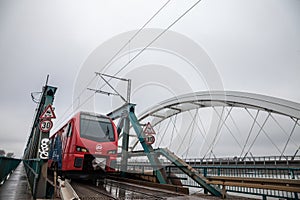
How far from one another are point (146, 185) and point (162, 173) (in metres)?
0.99

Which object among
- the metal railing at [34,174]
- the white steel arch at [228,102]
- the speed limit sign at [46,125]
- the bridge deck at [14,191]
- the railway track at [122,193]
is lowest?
the bridge deck at [14,191]

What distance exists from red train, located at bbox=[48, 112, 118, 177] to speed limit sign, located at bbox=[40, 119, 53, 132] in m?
3.45

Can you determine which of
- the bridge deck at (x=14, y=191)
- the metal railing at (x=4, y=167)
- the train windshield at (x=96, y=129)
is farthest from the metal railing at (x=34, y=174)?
the train windshield at (x=96, y=129)

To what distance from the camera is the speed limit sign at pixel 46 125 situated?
23.4ft

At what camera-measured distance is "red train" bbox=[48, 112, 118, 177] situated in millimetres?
10469

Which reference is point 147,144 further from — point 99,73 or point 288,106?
point 288,106

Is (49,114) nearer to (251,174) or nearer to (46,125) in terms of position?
(46,125)

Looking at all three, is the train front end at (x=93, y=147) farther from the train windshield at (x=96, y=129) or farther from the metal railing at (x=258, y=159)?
the metal railing at (x=258, y=159)

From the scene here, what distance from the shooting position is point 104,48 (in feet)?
44.1

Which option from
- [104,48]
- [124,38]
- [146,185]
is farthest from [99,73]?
[146,185]

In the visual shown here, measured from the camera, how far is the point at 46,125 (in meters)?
7.22

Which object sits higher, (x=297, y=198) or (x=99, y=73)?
(x=99, y=73)

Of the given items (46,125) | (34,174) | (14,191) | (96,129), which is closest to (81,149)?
(96,129)

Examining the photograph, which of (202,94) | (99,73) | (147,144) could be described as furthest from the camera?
(202,94)
